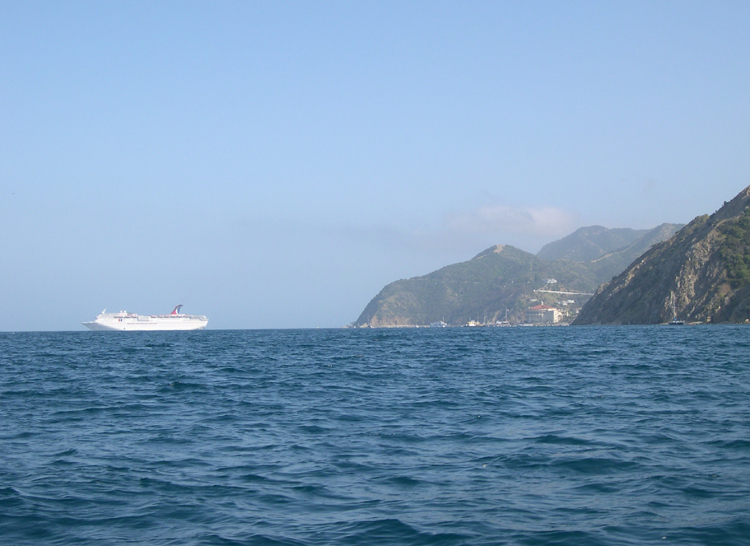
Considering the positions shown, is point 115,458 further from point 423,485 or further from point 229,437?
point 423,485

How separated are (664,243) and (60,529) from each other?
618 feet

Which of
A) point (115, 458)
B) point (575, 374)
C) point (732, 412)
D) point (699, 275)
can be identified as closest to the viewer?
point (115, 458)

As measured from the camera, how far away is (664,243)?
17675cm

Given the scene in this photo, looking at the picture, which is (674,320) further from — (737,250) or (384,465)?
(384,465)

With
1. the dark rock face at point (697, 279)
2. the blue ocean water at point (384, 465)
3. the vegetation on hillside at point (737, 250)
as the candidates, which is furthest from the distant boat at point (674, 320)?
the blue ocean water at point (384, 465)

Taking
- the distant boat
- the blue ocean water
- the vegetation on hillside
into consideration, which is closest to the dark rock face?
the vegetation on hillside

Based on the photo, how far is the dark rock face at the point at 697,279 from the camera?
13212 centimetres

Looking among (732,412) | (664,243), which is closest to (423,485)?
(732,412)

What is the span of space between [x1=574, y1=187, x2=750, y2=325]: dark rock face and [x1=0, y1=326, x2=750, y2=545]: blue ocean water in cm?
11866

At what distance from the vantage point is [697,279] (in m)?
141

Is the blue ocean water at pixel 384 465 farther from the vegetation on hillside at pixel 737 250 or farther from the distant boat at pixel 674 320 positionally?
the vegetation on hillside at pixel 737 250

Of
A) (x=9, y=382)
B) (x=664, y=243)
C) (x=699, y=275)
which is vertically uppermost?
(x=664, y=243)

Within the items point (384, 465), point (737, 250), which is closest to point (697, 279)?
point (737, 250)

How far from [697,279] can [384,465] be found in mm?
146751
